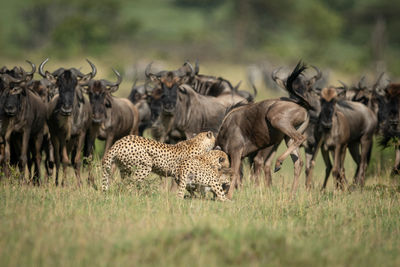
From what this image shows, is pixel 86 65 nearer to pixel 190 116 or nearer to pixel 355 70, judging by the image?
pixel 355 70

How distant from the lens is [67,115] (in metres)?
10.7

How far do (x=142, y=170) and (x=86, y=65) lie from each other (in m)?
37.4

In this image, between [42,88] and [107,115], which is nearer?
[107,115]

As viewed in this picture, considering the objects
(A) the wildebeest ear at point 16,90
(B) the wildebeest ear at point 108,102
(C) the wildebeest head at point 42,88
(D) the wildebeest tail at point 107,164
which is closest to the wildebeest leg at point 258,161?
(B) the wildebeest ear at point 108,102

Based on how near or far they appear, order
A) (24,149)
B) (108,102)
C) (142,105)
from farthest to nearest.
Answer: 1. (142,105)
2. (108,102)
3. (24,149)

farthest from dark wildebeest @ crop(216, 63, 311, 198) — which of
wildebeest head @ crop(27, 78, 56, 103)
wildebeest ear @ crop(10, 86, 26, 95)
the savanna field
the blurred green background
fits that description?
the blurred green background

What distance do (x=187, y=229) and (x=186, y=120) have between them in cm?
576

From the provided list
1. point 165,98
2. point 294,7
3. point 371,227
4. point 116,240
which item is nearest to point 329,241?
point 371,227

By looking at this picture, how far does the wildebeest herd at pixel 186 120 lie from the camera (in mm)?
9711

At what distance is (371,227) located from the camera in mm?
7418

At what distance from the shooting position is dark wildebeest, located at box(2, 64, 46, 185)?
10.5 metres

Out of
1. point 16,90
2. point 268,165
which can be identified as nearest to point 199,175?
point 268,165

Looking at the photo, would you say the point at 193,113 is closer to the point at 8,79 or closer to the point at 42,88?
the point at 42,88

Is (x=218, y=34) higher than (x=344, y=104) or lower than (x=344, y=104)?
lower
